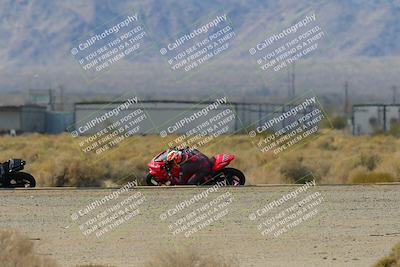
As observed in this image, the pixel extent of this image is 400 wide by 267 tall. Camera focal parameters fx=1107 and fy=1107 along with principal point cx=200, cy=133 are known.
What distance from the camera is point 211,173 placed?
24.5 meters

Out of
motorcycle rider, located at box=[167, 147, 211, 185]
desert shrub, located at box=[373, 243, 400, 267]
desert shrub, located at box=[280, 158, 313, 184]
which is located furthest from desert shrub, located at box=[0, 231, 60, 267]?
desert shrub, located at box=[280, 158, 313, 184]

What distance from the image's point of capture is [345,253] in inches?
628

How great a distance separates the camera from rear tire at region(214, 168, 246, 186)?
24453mm

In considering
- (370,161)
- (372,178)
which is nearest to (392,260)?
(372,178)

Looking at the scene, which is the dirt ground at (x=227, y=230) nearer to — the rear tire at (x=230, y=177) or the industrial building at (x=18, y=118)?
the rear tire at (x=230, y=177)

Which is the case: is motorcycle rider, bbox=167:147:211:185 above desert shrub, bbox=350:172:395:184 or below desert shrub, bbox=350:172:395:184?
above

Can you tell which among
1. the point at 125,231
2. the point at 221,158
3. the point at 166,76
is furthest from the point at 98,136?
the point at 166,76

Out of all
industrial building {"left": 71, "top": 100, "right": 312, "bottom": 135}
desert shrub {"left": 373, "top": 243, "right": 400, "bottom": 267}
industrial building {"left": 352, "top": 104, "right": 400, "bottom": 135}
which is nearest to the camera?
desert shrub {"left": 373, "top": 243, "right": 400, "bottom": 267}

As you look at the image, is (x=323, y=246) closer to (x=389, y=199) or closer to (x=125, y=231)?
(x=125, y=231)

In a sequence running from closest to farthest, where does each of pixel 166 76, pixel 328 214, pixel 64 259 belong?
pixel 64 259 → pixel 328 214 → pixel 166 76

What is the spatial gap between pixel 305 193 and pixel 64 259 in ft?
25.4

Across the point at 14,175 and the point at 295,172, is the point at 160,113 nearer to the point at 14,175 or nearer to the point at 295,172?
the point at 295,172

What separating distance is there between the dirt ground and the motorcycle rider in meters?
1.35

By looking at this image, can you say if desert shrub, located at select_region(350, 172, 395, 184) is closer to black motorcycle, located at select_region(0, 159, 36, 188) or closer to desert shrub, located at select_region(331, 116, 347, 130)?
black motorcycle, located at select_region(0, 159, 36, 188)
